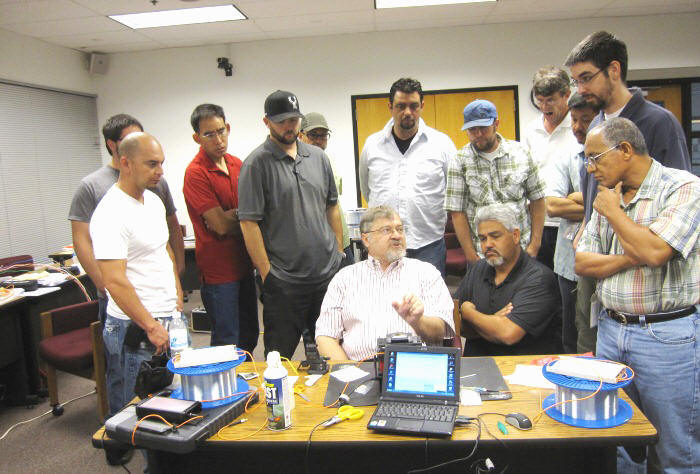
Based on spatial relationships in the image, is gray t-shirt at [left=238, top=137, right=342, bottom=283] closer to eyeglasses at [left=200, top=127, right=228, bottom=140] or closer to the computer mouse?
eyeglasses at [left=200, top=127, right=228, bottom=140]

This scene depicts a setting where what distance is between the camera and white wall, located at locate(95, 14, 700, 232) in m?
6.44

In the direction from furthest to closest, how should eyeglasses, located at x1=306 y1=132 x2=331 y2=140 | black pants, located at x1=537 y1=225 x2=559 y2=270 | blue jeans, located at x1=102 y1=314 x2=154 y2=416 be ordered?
eyeglasses, located at x1=306 y1=132 x2=331 y2=140 < black pants, located at x1=537 y1=225 x2=559 y2=270 < blue jeans, located at x1=102 y1=314 x2=154 y2=416

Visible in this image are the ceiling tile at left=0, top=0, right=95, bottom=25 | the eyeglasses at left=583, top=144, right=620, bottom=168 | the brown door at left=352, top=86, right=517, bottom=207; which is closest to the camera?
the eyeglasses at left=583, top=144, right=620, bottom=168

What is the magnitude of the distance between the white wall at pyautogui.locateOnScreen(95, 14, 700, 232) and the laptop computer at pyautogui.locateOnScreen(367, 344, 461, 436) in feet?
17.1

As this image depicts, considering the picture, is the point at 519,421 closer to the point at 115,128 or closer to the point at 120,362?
the point at 120,362

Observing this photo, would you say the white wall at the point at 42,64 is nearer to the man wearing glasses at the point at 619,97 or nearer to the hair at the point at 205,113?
the hair at the point at 205,113

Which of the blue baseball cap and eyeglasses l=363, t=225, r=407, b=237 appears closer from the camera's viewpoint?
eyeglasses l=363, t=225, r=407, b=237

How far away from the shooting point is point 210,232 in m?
2.81

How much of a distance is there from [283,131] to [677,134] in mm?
1706

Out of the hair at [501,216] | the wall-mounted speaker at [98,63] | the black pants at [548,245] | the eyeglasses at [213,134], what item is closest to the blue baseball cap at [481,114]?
the hair at [501,216]

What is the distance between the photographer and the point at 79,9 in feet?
16.2

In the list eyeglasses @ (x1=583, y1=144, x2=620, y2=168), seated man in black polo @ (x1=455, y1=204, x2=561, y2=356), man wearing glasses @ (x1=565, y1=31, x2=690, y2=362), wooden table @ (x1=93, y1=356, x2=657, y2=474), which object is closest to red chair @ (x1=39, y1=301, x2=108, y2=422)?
wooden table @ (x1=93, y1=356, x2=657, y2=474)

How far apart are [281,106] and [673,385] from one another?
2.00 metres

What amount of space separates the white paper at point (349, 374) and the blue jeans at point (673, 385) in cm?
94
